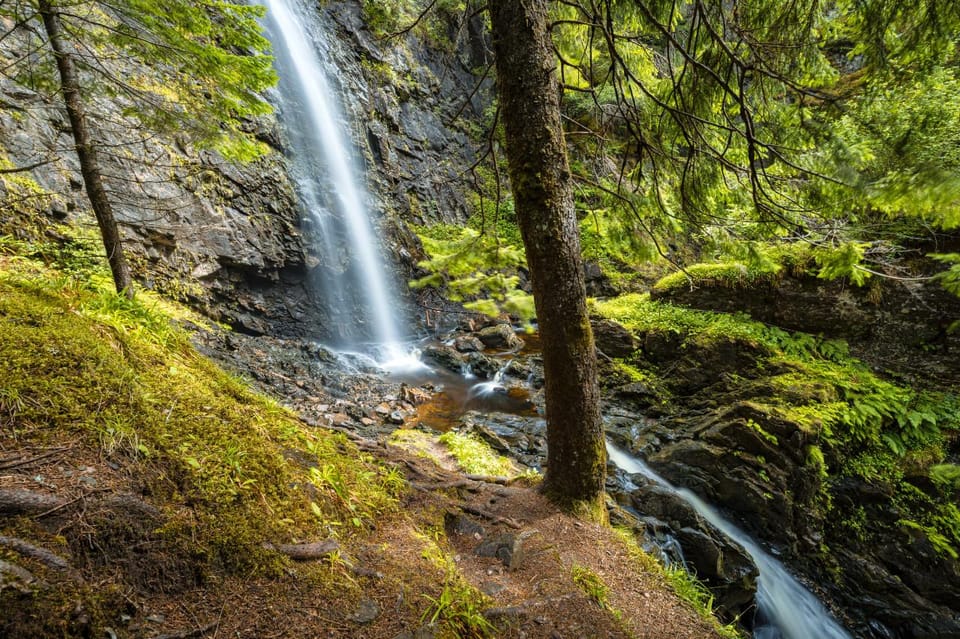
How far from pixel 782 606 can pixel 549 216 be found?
6010mm

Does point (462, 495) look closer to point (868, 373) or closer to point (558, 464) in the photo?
point (558, 464)

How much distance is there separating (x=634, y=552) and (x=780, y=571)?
380 cm

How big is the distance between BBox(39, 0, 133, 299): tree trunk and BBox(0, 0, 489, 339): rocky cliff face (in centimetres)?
17

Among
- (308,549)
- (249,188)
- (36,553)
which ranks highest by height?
(249,188)

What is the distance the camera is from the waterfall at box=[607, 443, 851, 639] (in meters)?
4.82

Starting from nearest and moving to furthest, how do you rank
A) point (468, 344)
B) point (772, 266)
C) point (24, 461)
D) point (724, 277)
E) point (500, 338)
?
point (24, 461) → point (772, 266) → point (724, 277) → point (468, 344) → point (500, 338)

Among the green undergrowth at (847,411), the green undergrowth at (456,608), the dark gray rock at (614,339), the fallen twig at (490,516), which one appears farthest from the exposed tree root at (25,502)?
the dark gray rock at (614,339)

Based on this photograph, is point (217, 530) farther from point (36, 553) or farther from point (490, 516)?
point (490, 516)

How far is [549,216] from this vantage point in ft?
9.32

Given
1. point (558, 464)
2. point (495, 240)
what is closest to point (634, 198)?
point (495, 240)

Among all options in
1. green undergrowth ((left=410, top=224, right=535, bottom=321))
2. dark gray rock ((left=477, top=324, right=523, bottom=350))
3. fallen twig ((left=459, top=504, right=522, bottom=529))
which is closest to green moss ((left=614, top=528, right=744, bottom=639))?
fallen twig ((left=459, top=504, right=522, bottom=529))

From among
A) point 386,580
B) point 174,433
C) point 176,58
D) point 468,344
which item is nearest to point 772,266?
point 386,580

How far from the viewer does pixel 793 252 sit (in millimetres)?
7648

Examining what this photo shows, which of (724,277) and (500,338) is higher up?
(724,277)
